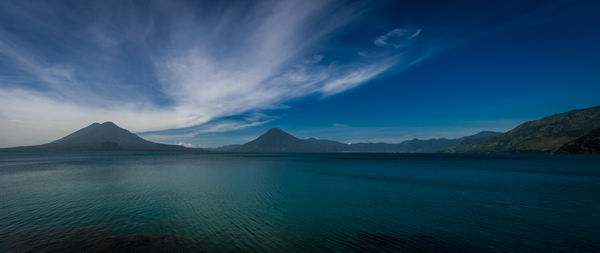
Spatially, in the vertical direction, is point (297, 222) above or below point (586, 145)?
below

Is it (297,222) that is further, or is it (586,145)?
(586,145)

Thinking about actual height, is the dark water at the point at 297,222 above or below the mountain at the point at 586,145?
below

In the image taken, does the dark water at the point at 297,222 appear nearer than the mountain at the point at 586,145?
Yes

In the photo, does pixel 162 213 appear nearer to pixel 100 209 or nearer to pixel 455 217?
pixel 100 209

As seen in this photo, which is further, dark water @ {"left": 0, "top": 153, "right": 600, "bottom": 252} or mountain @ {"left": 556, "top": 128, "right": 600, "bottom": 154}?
mountain @ {"left": 556, "top": 128, "right": 600, "bottom": 154}

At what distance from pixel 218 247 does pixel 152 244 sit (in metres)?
3.93

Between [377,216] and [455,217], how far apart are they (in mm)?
6658

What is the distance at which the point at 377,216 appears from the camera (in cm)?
1917

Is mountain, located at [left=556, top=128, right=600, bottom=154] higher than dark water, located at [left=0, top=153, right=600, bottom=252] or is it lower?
higher

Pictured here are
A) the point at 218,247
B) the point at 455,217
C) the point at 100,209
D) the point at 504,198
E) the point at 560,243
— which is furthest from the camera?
the point at 504,198

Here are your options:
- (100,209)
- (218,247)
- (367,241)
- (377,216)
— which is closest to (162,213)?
(100,209)

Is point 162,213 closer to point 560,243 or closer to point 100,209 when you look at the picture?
point 100,209

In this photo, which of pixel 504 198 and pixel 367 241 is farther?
pixel 504 198

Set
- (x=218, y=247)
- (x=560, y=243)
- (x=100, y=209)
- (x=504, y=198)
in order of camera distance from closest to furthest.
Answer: (x=218, y=247) → (x=560, y=243) → (x=100, y=209) → (x=504, y=198)
